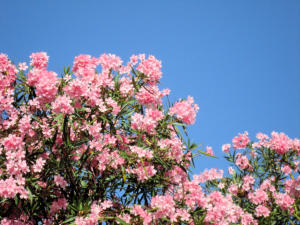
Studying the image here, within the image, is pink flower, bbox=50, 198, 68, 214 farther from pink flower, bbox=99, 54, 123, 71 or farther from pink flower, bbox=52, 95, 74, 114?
pink flower, bbox=99, 54, 123, 71

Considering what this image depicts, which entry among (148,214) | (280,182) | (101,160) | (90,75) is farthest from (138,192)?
(280,182)

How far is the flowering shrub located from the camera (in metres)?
3.75

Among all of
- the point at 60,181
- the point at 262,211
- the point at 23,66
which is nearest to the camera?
the point at 60,181

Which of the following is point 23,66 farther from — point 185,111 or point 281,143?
point 281,143

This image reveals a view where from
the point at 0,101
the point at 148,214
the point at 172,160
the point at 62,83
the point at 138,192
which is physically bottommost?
the point at 148,214

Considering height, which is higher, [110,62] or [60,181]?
[110,62]

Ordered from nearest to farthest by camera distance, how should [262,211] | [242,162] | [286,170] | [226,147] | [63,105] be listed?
[63,105] < [262,211] < [286,170] < [242,162] < [226,147]

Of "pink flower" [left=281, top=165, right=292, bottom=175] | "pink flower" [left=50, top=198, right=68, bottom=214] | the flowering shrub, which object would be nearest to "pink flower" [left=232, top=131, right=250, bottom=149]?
"pink flower" [left=281, top=165, right=292, bottom=175]

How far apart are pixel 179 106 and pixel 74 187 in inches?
63.4

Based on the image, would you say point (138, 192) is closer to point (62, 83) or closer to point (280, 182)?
point (62, 83)

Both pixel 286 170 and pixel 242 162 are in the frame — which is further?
pixel 242 162

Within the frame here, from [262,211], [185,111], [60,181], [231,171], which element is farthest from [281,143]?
[60,181]

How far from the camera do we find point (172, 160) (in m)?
4.14

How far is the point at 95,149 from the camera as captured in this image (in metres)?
4.07
